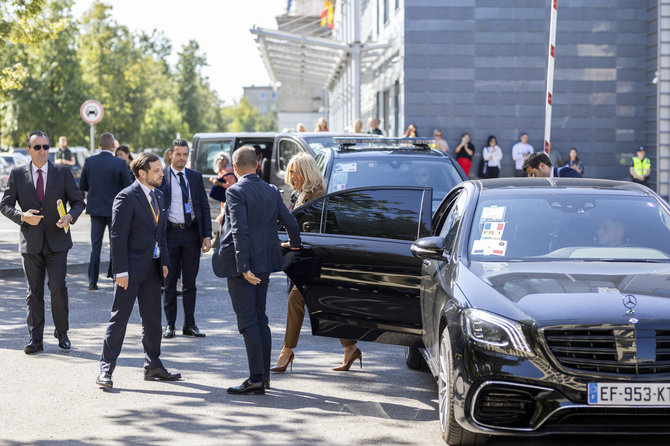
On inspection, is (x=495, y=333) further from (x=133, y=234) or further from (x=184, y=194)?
(x=184, y=194)

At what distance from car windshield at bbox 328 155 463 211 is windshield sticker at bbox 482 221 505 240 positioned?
4.27 m

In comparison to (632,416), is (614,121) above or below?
above

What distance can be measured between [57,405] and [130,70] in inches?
2191

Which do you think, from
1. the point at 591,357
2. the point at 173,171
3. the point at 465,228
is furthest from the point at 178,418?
the point at 173,171

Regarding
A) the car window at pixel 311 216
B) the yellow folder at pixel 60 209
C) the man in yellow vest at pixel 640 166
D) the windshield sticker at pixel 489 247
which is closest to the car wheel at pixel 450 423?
the windshield sticker at pixel 489 247

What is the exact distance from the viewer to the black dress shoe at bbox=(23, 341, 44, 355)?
27.3 ft

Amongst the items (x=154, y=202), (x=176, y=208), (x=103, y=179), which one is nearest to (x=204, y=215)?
(x=176, y=208)

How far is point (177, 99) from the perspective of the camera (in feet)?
295

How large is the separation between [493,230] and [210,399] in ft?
7.53

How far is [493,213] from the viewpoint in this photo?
20.5 feet

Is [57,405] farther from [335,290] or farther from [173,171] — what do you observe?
[173,171]

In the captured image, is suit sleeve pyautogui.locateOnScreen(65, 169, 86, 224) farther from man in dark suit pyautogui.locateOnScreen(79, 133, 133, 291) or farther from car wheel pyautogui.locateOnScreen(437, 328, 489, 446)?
car wheel pyautogui.locateOnScreen(437, 328, 489, 446)

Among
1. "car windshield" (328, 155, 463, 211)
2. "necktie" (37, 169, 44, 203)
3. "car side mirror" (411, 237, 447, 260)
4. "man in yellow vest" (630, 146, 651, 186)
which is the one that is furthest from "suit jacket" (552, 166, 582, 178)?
"man in yellow vest" (630, 146, 651, 186)

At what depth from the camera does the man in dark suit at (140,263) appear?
7117mm
